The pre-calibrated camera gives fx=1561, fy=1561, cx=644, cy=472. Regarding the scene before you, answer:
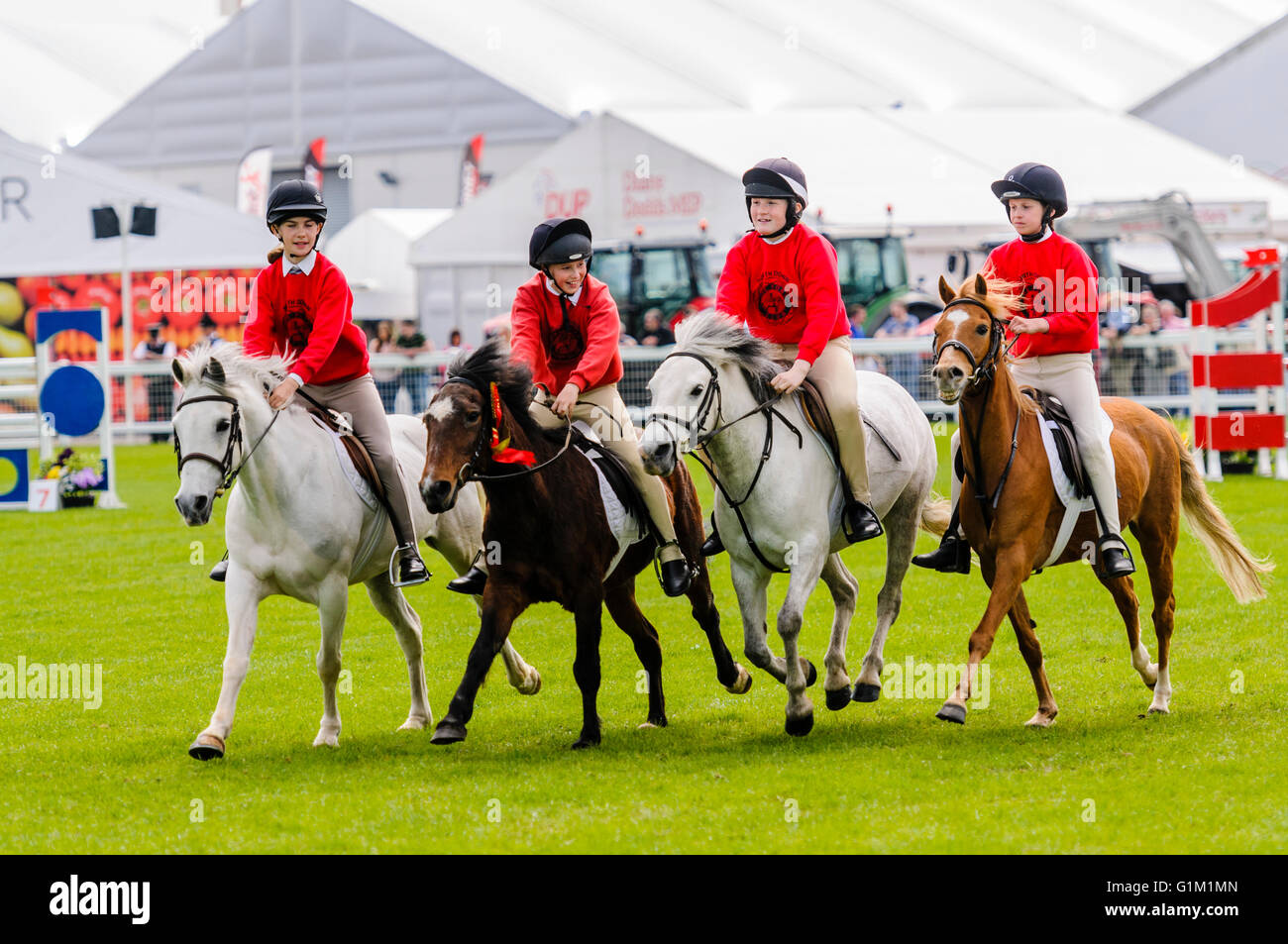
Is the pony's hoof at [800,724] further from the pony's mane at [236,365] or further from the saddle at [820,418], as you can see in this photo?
the pony's mane at [236,365]

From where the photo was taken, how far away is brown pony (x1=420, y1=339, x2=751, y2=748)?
263 inches

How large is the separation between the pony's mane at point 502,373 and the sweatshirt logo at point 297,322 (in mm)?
1076

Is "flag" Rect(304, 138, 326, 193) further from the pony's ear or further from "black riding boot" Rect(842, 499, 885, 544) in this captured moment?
the pony's ear

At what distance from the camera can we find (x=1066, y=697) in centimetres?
818

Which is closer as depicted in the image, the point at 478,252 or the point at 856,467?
Result: the point at 856,467

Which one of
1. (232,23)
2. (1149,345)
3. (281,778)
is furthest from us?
(232,23)

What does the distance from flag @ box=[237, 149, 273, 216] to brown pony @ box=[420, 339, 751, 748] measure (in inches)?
1332

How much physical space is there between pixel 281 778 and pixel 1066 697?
404cm

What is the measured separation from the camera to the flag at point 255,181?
39.4 m

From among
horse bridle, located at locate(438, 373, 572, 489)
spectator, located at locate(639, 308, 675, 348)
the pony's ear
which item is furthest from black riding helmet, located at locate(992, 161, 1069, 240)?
spectator, located at locate(639, 308, 675, 348)

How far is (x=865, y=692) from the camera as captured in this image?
25.9 feet
